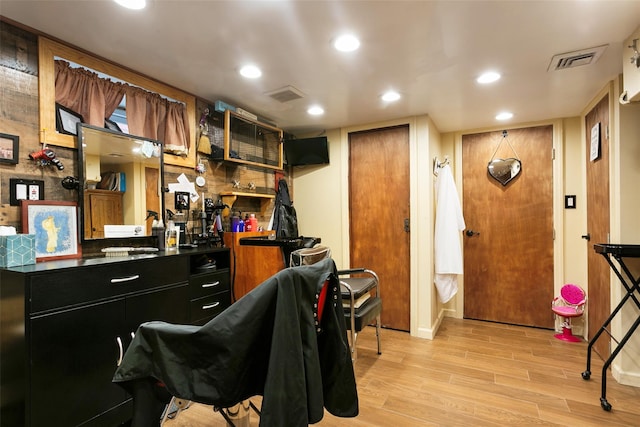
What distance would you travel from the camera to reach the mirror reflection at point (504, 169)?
3510 mm

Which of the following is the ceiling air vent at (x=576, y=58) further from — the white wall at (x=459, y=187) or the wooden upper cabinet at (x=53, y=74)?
the wooden upper cabinet at (x=53, y=74)

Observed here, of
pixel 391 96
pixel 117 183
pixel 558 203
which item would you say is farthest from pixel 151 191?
pixel 558 203

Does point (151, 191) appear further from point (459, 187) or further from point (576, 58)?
point (459, 187)

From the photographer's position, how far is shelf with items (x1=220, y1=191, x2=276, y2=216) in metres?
2.92

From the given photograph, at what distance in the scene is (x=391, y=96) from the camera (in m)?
2.73

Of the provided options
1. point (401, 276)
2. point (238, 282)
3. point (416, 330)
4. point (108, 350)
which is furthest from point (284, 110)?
point (416, 330)

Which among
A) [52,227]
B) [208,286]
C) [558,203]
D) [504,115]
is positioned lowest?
[208,286]

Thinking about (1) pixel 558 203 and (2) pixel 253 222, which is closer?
(2) pixel 253 222

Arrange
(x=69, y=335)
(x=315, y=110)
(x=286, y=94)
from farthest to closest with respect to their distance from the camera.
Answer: (x=315, y=110) < (x=286, y=94) < (x=69, y=335)

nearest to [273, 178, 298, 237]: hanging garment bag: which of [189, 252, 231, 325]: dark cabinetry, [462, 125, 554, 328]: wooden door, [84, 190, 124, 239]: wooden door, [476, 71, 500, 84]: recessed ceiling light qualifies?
[189, 252, 231, 325]: dark cabinetry

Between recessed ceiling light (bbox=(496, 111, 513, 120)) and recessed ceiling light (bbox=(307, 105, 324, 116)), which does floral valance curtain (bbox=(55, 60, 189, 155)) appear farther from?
recessed ceiling light (bbox=(496, 111, 513, 120))

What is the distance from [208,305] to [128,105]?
61.7 inches

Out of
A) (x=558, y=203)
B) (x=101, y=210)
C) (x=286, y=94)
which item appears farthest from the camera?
(x=558, y=203)

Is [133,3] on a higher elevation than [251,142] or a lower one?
higher
